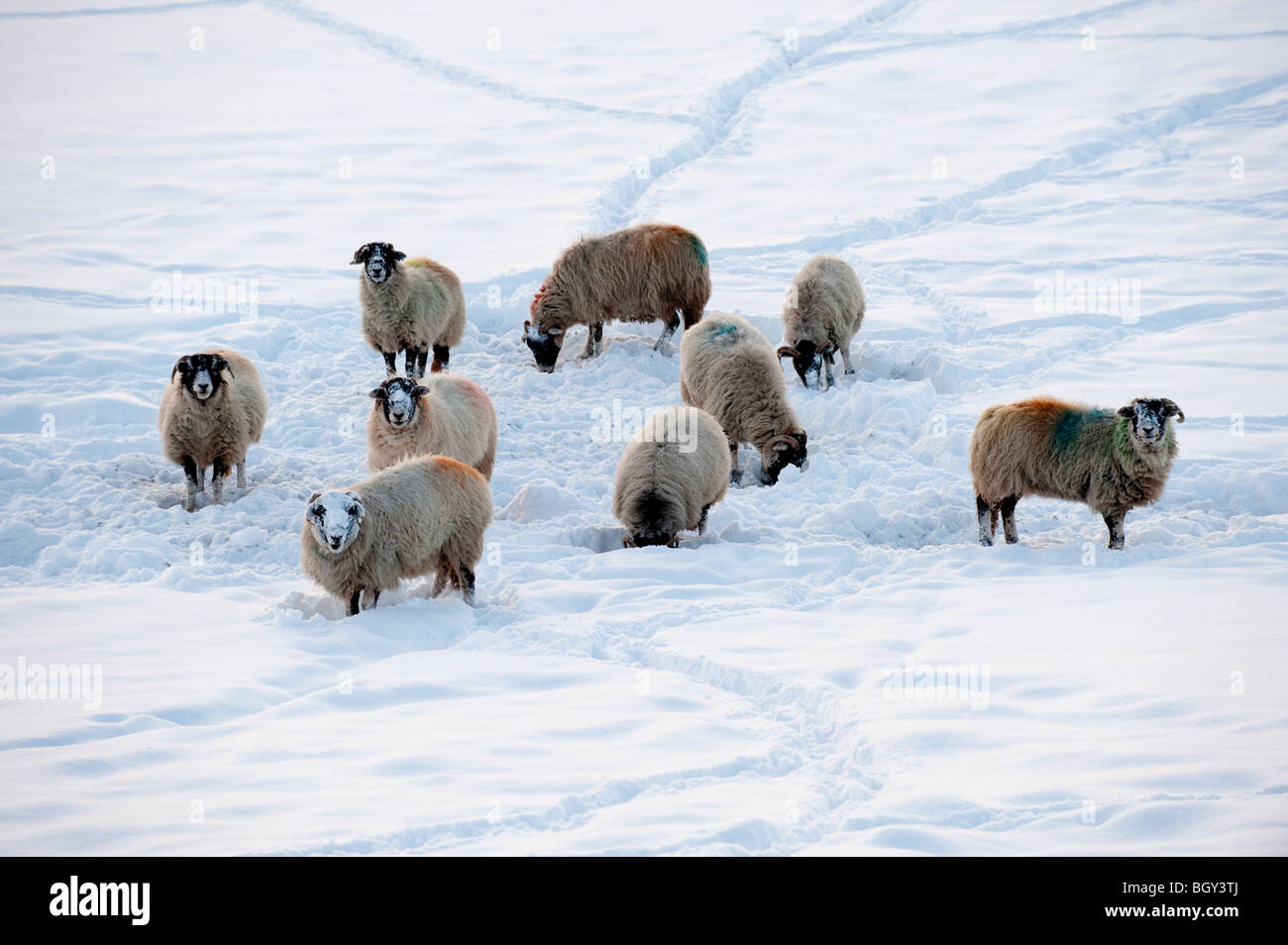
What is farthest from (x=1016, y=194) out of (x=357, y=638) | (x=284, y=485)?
(x=357, y=638)

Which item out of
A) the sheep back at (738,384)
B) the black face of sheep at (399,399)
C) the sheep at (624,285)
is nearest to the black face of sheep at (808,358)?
the sheep back at (738,384)

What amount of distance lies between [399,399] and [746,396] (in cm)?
377

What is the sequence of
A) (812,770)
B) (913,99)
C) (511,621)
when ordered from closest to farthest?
(812,770) → (511,621) → (913,99)

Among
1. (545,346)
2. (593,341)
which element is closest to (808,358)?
(593,341)

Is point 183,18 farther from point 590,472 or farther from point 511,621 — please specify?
point 511,621

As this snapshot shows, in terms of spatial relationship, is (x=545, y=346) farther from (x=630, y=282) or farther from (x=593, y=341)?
(x=630, y=282)

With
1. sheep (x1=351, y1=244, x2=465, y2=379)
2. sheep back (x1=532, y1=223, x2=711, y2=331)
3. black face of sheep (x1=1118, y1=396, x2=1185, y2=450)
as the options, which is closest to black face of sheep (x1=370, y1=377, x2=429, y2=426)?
sheep (x1=351, y1=244, x2=465, y2=379)

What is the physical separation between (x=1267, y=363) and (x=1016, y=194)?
32.0ft

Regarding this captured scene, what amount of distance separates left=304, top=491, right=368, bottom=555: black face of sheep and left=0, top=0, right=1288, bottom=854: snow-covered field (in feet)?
2.09

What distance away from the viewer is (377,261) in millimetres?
13859

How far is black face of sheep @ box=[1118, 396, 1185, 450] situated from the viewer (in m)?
9.76

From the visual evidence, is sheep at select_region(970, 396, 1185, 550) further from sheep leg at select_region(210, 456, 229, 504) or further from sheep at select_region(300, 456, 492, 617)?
sheep leg at select_region(210, 456, 229, 504)

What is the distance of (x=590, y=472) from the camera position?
1246 cm

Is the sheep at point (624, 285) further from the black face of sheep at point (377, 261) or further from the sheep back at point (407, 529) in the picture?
the sheep back at point (407, 529)
